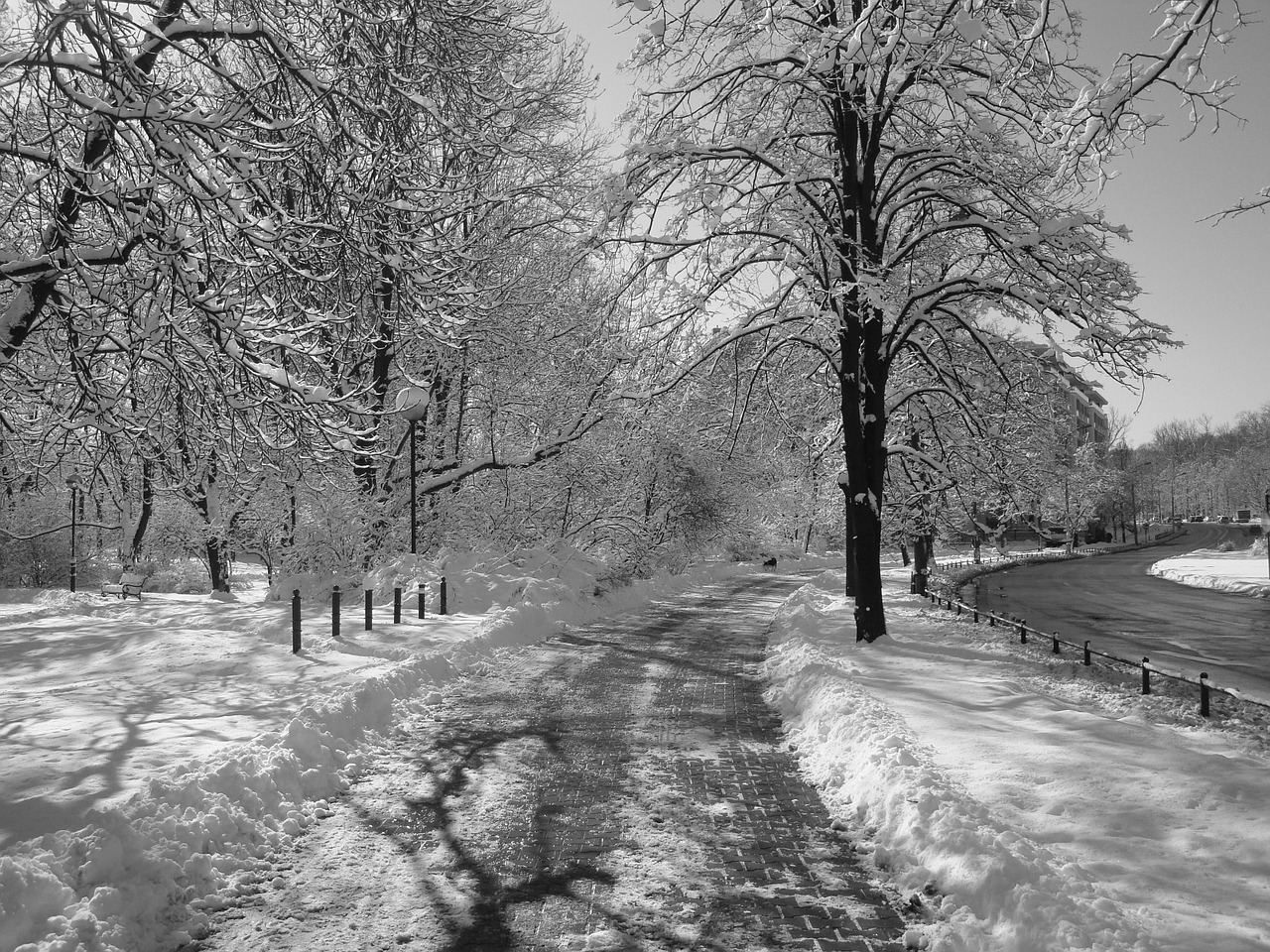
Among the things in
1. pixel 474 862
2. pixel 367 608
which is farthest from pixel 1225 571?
pixel 474 862

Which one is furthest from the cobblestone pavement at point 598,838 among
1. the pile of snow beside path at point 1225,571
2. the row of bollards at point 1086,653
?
the pile of snow beside path at point 1225,571

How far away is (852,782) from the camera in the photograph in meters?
6.84

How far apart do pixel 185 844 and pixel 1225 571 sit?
4067 centimetres

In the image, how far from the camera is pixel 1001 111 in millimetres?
13039

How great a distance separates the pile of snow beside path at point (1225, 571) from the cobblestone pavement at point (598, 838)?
87.1 ft

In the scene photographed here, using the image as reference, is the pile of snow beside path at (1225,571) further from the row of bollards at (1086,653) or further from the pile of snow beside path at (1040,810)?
the pile of snow beside path at (1040,810)

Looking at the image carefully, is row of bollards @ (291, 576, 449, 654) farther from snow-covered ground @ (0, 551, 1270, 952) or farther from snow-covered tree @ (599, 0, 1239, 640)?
snow-covered tree @ (599, 0, 1239, 640)

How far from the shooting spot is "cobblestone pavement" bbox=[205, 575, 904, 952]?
4582 mm

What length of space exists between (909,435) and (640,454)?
34.4 feet

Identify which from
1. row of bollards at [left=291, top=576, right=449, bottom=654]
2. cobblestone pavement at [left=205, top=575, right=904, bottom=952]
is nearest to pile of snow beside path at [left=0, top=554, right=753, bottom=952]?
cobblestone pavement at [left=205, top=575, right=904, bottom=952]

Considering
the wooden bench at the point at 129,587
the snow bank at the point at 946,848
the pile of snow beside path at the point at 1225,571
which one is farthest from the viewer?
the pile of snow beside path at the point at 1225,571

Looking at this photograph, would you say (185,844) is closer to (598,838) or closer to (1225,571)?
(598,838)

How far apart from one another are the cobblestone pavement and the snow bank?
261 millimetres

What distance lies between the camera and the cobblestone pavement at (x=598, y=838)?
458 cm
